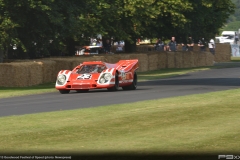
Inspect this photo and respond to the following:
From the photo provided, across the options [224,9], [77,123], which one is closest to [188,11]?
[224,9]

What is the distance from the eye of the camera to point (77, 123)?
14930 mm

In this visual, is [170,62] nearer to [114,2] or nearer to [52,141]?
[114,2]

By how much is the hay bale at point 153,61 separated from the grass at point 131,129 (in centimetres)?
2827

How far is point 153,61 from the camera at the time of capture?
48.1 metres

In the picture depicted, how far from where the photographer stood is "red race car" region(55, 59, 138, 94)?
25.8m

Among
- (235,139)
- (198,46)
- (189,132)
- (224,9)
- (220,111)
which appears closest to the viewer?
(235,139)

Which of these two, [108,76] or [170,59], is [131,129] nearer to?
[108,76]

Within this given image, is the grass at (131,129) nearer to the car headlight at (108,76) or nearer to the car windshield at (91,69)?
the car headlight at (108,76)

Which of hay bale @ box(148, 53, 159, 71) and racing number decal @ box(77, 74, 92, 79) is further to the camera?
hay bale @ box(148, 53, 159, 71)

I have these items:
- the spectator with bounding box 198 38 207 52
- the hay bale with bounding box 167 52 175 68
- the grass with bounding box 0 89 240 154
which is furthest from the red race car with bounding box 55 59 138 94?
the spectator with bounding box 198 38 207 52

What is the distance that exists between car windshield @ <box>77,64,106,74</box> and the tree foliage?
231 inches

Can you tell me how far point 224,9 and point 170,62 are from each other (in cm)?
947

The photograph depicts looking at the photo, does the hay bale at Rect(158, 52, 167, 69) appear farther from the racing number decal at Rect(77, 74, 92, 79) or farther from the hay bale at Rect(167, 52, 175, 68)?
the racing number decal at Rect(77, 74, 92, 79)

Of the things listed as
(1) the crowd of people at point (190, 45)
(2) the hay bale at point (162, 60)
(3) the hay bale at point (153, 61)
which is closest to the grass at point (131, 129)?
(3) the hay bale at point (153, 61)
